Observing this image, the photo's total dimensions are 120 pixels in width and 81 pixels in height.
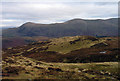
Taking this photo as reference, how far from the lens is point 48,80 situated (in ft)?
73.8

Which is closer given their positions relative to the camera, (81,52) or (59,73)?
(59,73)

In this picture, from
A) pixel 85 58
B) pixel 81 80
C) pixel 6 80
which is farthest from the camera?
pixel 85 58

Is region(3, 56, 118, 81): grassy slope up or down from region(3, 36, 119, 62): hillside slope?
up

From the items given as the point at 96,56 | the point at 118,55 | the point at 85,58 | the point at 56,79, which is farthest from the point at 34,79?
the point at 118,55

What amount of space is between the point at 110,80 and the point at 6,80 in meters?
20.3

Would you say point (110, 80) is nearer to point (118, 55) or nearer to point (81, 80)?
point (81, 80)

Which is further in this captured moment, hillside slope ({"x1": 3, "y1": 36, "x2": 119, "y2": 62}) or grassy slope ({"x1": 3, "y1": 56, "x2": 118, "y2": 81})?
hillside slope ({"x1": 3, "y1": 36, "x2": 119, "y2": 62})

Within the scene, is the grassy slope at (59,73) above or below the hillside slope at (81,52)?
above

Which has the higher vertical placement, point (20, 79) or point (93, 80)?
point (20, 79)

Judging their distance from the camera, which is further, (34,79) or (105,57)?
(105,57)

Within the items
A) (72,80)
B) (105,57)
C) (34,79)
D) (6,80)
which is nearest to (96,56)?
(105,57)

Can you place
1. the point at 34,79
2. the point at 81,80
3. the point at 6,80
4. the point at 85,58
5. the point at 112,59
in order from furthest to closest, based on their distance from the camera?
the point at 85,58 → the point at 112,59 → the point at 81,80 → the point at 34,79 → the point at 6,80

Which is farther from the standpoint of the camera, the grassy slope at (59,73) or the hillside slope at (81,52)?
the hillside slope at (81,52)

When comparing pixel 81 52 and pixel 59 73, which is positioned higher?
pixel 59 73
